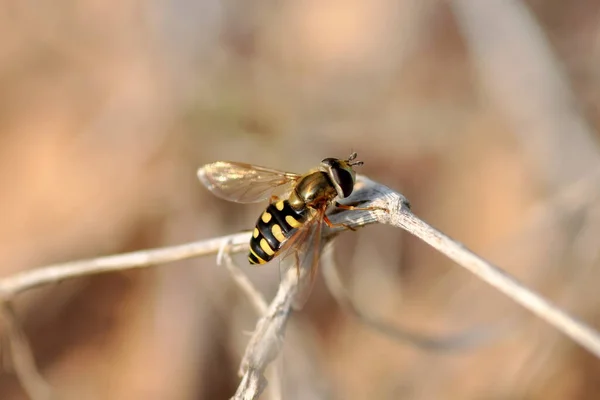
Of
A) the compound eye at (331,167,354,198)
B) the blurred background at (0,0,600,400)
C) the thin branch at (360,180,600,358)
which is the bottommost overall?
the blurred background at (0,0,600,400)

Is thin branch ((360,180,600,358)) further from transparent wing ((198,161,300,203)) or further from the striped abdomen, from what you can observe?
transparent wing ((198,161,300,203))

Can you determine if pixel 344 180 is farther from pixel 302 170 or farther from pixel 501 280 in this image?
pixel 302 170

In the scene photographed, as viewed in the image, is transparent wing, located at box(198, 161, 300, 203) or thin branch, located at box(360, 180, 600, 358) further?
transparent wing, located at box(198, 161, 300, 203)

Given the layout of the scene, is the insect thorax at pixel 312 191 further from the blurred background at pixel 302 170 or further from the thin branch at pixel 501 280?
the blurred background at pixel 302 170

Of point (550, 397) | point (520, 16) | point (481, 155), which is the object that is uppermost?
point (520, 16)

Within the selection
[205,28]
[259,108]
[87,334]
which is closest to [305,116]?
[259,108]

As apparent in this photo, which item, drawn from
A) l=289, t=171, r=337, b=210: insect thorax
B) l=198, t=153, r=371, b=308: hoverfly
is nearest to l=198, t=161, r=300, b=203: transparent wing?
l=198, t=153, r=371, b=308: hoverfly

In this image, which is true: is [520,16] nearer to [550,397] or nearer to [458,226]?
[458,226]
